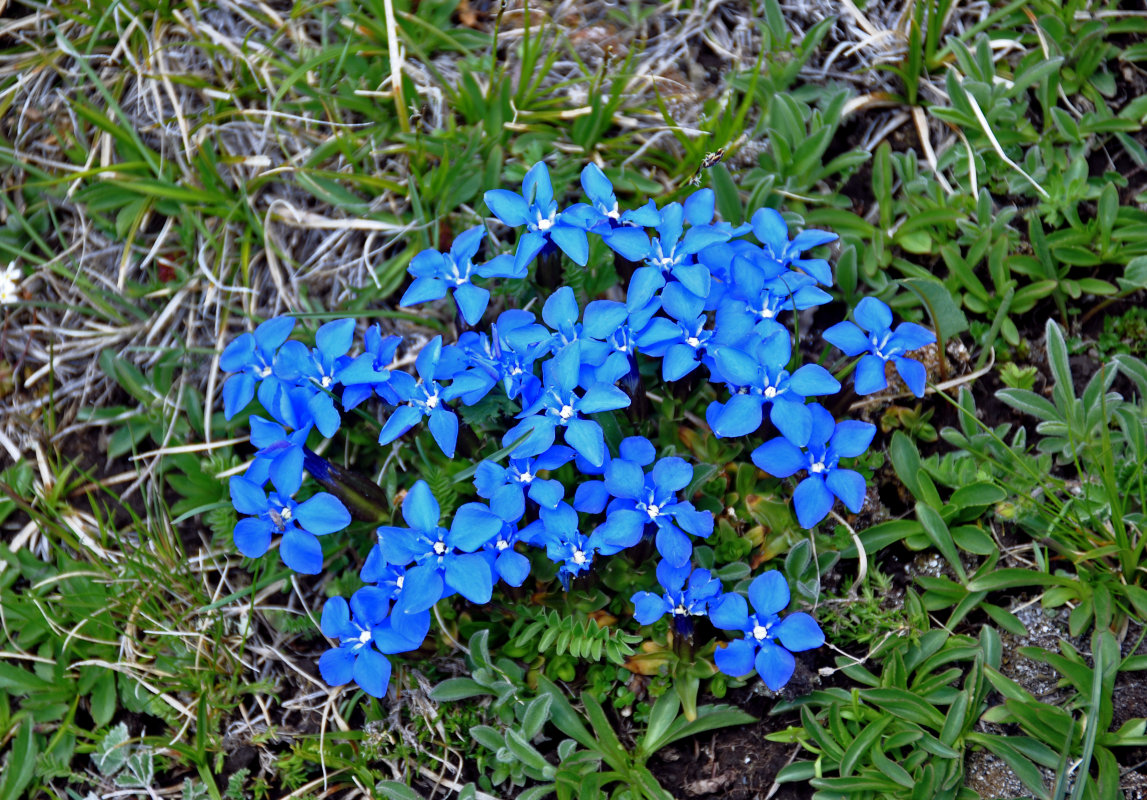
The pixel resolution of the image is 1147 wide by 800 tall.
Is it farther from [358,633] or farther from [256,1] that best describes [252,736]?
[256,1]

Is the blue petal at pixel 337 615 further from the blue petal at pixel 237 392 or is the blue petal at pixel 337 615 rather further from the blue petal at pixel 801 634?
the blue petal at pixel 801 634

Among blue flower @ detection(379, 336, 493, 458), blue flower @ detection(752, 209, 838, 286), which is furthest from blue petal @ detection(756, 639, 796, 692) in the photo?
blue flower @ detection(752, 209, 838, 286)

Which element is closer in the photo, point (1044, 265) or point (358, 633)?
point (358, 633)

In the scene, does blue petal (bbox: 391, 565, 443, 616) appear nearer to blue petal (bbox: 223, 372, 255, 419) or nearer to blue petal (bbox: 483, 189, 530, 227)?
blue petal (bbox: 223, 372, 255, 419)

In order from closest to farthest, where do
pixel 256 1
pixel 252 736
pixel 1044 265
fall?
pixel 252 736, pixel 1044 265, pixel 256 1

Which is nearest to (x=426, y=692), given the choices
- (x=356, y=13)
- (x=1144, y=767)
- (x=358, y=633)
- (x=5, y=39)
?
(x=358, y=633)

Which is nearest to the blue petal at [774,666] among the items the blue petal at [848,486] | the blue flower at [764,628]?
the blue flower at [764,628]
